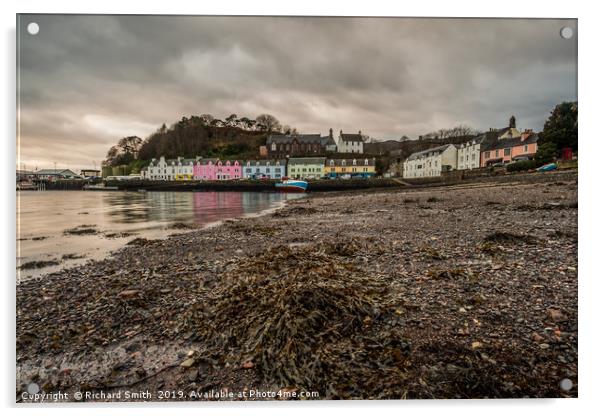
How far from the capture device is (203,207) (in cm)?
627

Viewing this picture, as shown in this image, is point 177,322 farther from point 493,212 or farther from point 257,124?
point 493,212

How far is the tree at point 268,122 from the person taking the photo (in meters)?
2.96

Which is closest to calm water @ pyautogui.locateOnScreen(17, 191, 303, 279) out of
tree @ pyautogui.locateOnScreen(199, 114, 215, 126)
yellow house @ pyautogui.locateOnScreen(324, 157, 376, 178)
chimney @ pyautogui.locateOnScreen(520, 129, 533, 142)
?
tree @ pyautogui.locateOnScreen(199, 114, 215, 126)

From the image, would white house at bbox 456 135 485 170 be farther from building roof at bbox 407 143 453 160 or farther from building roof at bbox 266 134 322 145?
building roof at bbox 266 134 322 145

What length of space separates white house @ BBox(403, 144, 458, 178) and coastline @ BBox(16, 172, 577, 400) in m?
0.99

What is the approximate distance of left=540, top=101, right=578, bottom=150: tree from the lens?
218 cm

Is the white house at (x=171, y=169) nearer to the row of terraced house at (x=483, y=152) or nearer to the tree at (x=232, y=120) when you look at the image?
the tree at (x=232, y=120)

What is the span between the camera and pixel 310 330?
1.53 metres

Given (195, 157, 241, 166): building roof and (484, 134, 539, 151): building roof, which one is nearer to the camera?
(484, 134, 539, 151): building roof

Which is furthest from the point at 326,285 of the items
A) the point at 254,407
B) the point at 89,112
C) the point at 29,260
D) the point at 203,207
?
the point at 203,207

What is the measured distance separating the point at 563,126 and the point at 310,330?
2.69m

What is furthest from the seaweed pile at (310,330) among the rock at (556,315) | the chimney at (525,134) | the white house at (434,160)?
the chimney at (525,134)

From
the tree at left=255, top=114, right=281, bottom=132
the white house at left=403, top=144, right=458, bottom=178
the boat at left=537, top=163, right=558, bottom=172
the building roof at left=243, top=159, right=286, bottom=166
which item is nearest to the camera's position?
the boat at left=537, top=163, right=558, bottom=172

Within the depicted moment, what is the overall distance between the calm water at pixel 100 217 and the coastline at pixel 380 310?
13.2 inches
